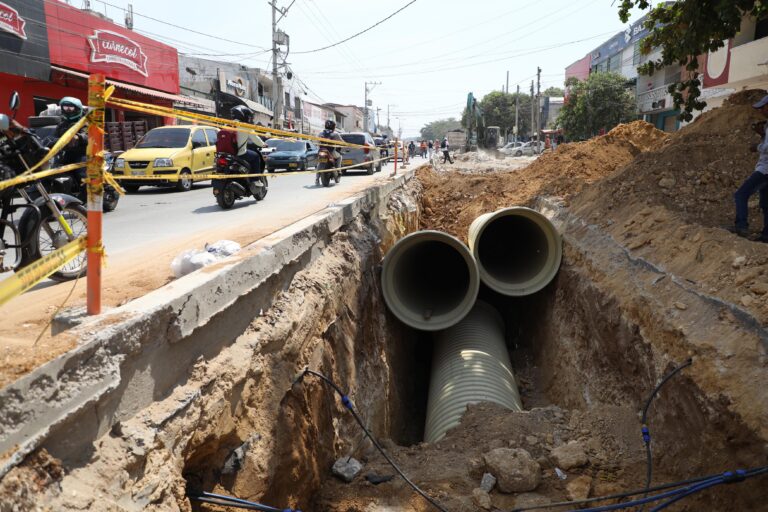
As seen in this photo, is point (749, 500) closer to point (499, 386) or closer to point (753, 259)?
point (753, 259)

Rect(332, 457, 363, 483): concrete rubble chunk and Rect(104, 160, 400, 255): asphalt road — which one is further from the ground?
Rect(104, 160, 400, 255): asphalt road

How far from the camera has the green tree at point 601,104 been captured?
1278 inches

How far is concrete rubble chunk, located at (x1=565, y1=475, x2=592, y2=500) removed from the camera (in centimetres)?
370

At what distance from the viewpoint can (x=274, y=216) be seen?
762 cm

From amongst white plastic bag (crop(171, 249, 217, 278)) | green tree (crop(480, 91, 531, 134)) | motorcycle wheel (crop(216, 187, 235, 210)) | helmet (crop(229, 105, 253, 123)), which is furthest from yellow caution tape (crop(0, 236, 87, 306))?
green tree (crop(480, 91, 531, 134))

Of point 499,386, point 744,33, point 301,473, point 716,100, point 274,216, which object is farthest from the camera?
point 716,100

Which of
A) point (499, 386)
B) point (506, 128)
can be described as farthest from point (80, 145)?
point (506, 128)

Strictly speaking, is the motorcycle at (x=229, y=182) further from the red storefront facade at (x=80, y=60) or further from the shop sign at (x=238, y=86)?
the shop sign at (x=238, y=86)

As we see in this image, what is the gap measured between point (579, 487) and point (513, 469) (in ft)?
1.46

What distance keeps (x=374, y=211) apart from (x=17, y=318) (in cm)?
532

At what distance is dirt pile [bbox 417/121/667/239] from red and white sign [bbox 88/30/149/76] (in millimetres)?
12889

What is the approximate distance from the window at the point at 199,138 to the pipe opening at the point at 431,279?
7.69 meters

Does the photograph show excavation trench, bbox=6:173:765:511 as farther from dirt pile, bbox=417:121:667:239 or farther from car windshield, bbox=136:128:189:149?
car windshield, bbox=136:128:189:149

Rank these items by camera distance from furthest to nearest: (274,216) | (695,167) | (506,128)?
1. (506,128)
2. (274,216)
3. (695,167)
